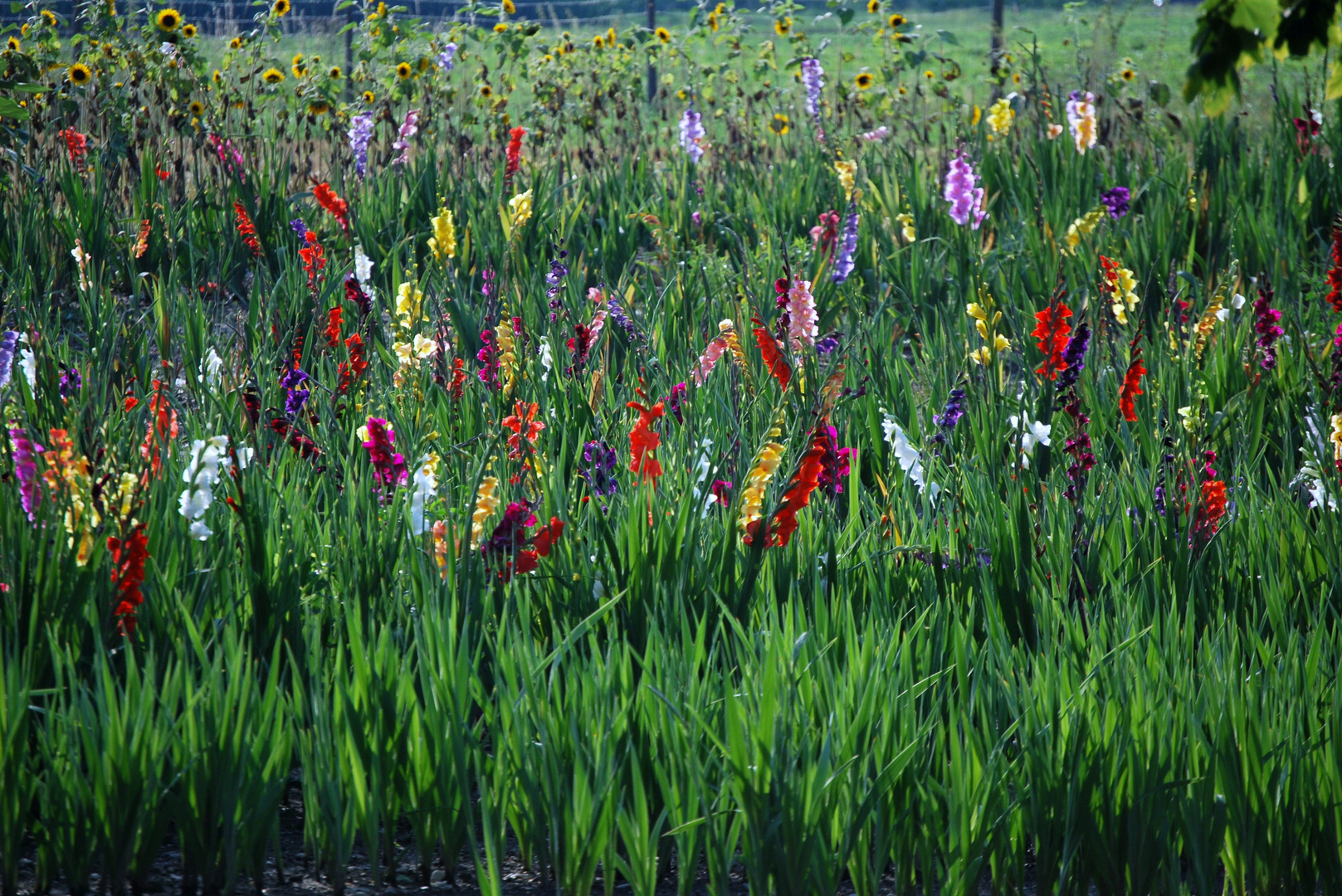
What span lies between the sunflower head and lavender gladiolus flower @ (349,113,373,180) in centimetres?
106

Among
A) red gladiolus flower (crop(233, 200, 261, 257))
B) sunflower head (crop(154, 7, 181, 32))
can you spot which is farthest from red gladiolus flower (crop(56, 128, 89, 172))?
red gladiolus flower (crop(233, 200, 261, 257))

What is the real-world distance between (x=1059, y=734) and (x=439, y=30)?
666 centimetres

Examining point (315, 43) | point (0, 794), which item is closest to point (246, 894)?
point (0, 794)

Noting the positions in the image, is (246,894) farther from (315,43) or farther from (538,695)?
(315,43)

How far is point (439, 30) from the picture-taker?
7.06m

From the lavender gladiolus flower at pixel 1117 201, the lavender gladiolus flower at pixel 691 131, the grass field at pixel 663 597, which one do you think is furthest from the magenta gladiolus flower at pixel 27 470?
the lavender gladiolus flower at pixel 691 131

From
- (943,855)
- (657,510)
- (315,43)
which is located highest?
(315,43)

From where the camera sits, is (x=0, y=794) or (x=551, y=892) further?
(x=551, y=892)

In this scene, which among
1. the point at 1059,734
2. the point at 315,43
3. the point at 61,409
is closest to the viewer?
the point at 1059,734

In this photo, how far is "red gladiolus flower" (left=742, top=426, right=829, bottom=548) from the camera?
186cm

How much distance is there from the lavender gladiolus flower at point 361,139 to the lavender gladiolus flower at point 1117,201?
3.11m

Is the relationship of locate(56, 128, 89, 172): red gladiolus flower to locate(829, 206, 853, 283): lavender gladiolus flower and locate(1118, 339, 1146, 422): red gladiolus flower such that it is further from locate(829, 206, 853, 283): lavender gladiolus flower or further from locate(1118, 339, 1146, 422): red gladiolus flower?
locate(1118, 339, 1146, 422): red gladiolus flower

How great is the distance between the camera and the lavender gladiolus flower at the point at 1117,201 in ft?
13.1

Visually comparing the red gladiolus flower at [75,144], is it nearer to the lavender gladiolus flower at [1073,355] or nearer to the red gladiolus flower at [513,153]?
the red gladiolus flower at [513,153]
